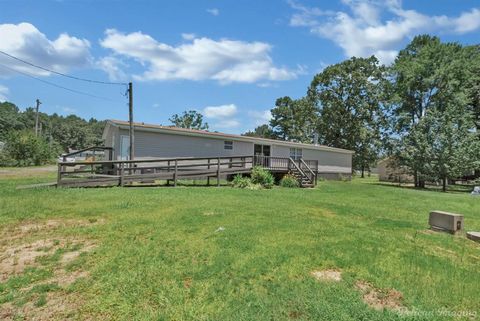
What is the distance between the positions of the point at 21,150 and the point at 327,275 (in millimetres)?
34118

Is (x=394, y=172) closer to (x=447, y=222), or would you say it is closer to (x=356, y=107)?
(x=356, y=107)

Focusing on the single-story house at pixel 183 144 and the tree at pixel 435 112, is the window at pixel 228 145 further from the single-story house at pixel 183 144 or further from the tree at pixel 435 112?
the tree at pixel 435 112

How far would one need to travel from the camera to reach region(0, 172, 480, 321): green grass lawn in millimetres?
3348

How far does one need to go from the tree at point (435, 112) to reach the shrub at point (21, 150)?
33.8 meters

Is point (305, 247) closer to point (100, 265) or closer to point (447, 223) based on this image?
point (100, 265)

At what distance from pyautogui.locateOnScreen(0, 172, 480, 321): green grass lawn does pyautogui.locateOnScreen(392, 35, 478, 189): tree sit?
19.9m

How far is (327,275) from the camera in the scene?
4.11 metres

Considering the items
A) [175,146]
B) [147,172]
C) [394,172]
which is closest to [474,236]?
[147,172]

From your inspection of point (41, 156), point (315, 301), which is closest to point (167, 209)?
point (315, 301)

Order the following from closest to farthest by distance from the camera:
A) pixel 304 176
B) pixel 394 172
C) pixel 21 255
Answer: pixel 21 255, pixel 304 176, pixel 394 172

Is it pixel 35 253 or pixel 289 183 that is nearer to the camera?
pixel 35 253

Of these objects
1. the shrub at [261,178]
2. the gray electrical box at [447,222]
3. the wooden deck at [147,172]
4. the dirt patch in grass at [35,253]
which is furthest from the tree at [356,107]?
the dirt patch in grass at [35,253]

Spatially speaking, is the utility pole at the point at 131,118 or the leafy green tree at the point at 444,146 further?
the leafy green tree at the point at 444,146

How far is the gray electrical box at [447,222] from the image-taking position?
677 centimetres
